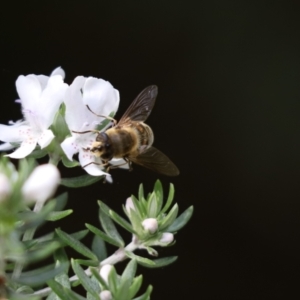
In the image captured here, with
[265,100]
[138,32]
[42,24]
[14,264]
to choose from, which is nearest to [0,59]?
[42,24]

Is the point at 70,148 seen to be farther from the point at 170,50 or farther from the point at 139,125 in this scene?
the point at 170,50

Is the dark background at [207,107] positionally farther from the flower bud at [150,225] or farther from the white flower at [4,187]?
the white flower at [4,187]

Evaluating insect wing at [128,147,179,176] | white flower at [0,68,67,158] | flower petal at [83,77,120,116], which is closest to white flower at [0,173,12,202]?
white flower at [0,68,67,158]

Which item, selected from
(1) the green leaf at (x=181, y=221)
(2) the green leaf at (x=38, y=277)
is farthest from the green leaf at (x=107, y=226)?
(2) the green leaf at (x=38, y=277)

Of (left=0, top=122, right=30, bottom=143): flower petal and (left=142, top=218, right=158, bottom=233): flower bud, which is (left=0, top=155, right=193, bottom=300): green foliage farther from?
(left=0, top=122, right=30, bottom=143): flower petal

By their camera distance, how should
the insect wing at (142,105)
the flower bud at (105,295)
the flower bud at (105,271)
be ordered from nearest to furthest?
the flower bud at (105,295), the flower bud at (105,271), the insect wing at (142,105)
